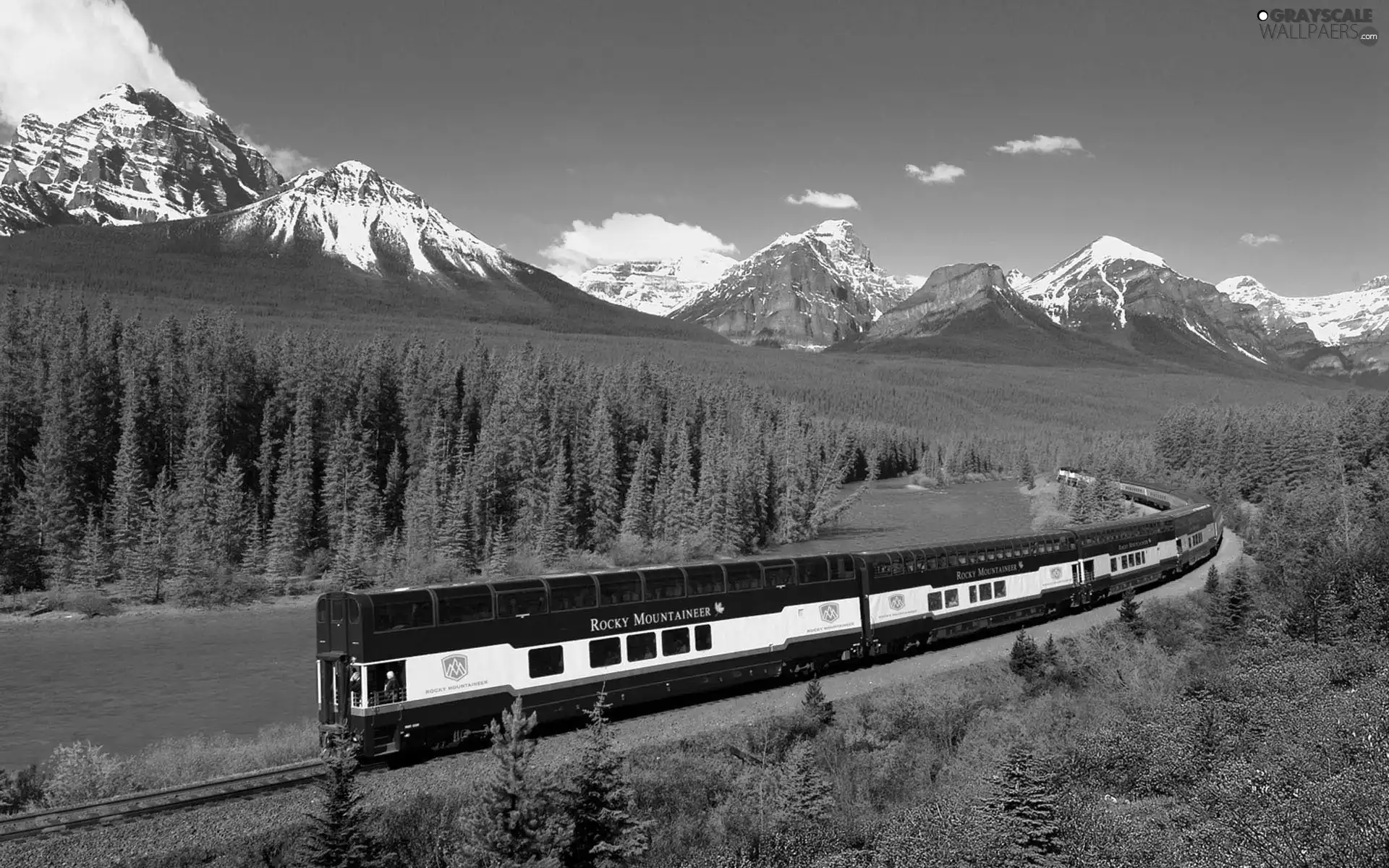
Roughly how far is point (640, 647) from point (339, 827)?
41.8 ft

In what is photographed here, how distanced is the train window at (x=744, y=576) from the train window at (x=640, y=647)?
351 cm

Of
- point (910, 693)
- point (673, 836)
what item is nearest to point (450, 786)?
point (673, 836)

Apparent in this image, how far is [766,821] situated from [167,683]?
1396 inches

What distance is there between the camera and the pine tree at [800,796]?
1997cm

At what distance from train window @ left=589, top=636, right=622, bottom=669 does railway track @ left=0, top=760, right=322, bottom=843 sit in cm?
748

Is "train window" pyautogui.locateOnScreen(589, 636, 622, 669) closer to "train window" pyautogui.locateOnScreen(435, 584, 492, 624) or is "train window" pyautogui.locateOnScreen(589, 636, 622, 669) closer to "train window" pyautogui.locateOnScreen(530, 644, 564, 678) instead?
"train window" pyautogui.locateOnScreen(530, 644, 564, 678)

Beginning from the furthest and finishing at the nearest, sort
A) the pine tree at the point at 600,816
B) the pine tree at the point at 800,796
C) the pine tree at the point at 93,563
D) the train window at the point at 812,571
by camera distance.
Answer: the pine tree at the point at 93,563
the train window at the point at 812,571
the pine tree at the point at 800,796
the pine tree at the point at 600,816

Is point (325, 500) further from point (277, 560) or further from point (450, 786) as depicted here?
point (450, 786)

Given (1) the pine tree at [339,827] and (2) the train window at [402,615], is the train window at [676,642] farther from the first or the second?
(1) the pine tree at [339,827]

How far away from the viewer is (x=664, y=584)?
2744 centimetres

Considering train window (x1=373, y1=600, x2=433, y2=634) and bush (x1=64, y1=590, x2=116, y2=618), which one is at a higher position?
train window (x1=373, y1=600, x2=433, y2=634)

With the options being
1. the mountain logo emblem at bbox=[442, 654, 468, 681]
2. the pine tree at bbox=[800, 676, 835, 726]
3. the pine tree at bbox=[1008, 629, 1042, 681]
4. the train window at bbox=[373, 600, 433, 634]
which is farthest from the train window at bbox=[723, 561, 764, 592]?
the pine tree at bbox=[1008, 629, 1042, 681]

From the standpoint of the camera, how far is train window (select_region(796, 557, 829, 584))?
31.3m

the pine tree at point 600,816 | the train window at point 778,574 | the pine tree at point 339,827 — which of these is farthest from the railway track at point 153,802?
the train window at point 778,574
